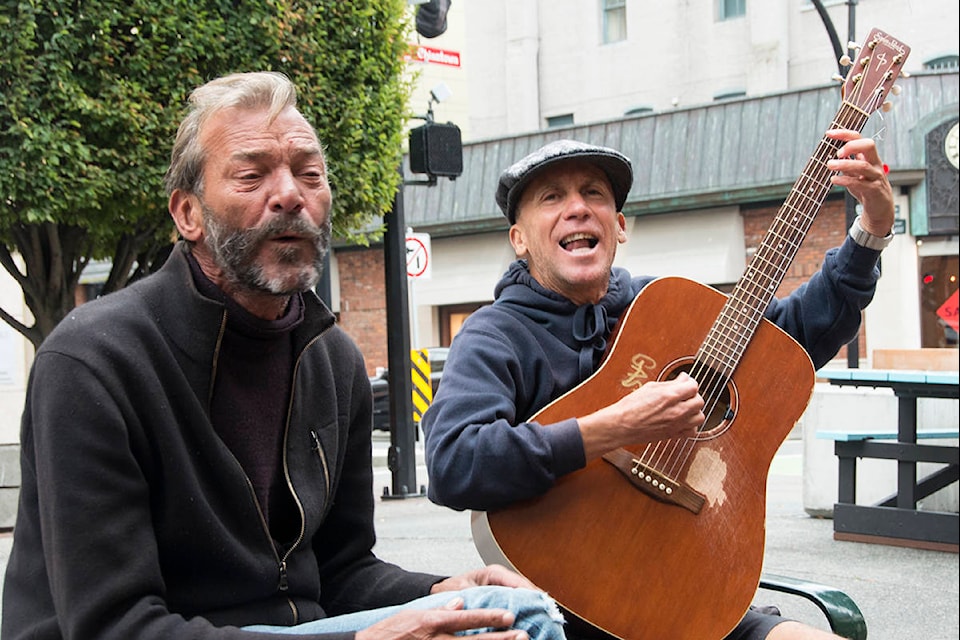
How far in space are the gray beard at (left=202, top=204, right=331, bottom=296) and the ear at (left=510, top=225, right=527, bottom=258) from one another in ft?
2.82

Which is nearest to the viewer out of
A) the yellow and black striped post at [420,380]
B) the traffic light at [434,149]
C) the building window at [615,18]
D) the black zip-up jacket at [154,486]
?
the black zip-up jacket at [154,486]

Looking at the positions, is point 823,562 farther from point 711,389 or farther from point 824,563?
point 711,389

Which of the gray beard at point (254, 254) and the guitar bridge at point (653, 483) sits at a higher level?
the gray beard at point (254, 254)

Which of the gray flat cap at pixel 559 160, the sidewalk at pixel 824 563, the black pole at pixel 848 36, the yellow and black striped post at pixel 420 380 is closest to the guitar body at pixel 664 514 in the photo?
the gray flat cap at pixel 559 160

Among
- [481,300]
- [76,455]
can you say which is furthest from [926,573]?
[481,300]

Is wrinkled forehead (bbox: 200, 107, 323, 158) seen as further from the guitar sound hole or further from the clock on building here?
the clock on building

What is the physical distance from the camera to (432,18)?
29.8ft

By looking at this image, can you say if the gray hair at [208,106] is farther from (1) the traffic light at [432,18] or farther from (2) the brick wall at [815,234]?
(2) the brick wall at [815,234]

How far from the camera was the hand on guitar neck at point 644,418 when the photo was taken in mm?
2545

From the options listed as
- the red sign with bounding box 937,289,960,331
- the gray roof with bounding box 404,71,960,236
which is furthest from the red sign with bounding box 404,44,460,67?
→ the red sign with bounding box 937,289,960,331

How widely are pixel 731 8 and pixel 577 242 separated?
442cm

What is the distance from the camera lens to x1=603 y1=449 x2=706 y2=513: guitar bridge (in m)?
2.68

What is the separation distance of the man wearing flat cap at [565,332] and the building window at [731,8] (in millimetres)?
3335

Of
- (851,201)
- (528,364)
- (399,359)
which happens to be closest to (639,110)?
(851,201)
